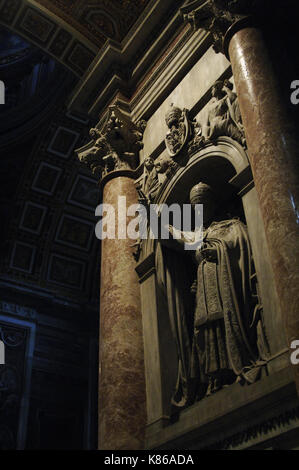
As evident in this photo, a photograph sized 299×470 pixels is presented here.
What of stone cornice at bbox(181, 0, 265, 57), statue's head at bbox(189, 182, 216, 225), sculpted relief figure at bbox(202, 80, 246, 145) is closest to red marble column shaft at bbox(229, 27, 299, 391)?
stone cornice at bbox(181, 0, 265, 57)

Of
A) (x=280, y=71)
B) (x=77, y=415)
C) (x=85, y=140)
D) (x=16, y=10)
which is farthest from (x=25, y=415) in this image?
(x=280, y=71)

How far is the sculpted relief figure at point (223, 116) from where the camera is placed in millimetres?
4496

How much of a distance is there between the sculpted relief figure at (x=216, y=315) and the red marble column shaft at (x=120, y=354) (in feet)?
1.72

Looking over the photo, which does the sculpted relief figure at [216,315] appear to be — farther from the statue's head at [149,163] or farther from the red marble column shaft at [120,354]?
the statue's head at [149,163]

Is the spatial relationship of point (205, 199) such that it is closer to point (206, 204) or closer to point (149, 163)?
point (206, 204)

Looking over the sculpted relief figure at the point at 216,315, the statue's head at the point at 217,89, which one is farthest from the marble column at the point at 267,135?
the sculpted relief figure at the point at 216,315

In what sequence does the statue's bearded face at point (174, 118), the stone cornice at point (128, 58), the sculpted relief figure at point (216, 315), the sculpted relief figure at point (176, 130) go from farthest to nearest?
1. the stone cornice at point (128, 58)
2. the statue's bearded face at point (174, 118)
3. the sculpted relief figure at point (176, 130)
4. the sculpted relief figure at point (216, 315)

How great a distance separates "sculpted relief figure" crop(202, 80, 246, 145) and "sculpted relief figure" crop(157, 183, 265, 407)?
54cm

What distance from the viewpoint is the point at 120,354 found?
4.94m

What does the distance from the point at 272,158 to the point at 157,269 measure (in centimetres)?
193

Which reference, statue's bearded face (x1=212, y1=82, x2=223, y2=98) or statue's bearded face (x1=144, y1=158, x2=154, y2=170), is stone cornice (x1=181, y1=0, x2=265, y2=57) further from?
statue's bearded face (x1=144, y1=158, x2=154, y2=170)

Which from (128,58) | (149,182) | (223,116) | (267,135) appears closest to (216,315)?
(267,135)
